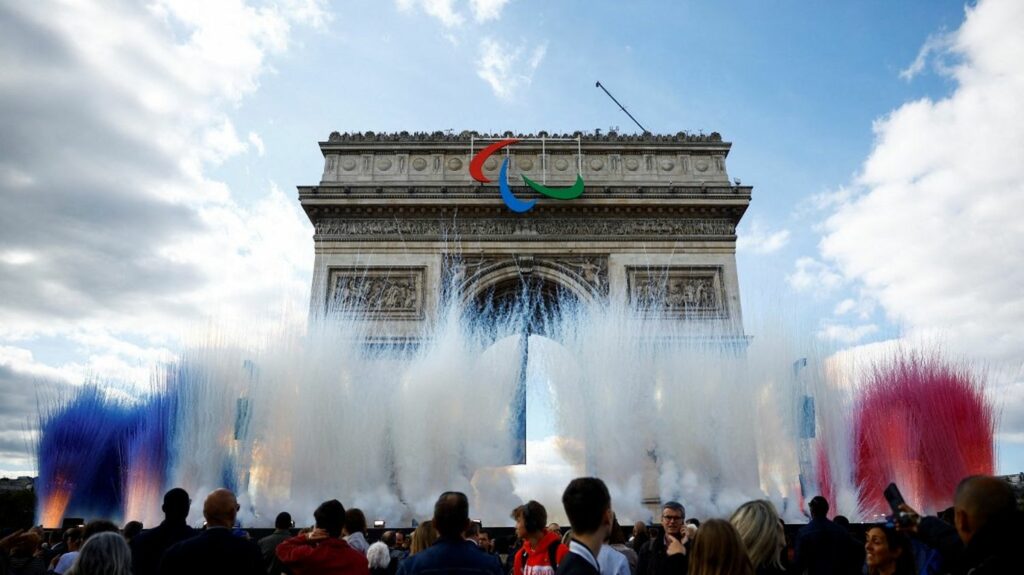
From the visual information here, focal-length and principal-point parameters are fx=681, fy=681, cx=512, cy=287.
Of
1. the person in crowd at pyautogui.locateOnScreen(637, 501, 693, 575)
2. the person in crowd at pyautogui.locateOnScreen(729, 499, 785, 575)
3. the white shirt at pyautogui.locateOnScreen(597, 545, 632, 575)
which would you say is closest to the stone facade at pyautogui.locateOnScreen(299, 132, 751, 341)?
the person in crowd at pyautogui.locateOnScreen(637, 501, 693, 575)

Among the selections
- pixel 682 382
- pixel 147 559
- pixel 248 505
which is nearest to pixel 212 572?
pixel 147 559

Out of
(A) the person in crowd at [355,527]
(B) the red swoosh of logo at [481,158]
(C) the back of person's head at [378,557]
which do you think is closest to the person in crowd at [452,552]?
(A) the person in crowd at [355,527]

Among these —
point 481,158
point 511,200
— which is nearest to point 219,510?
point 511,200

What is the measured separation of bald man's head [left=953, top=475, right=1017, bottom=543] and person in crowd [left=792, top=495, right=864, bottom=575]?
2.73 metres

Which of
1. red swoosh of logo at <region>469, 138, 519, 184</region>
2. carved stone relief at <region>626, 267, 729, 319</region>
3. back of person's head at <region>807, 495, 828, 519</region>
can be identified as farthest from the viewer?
red swoosh of logo at <region>469, 138, 519, 184</region>

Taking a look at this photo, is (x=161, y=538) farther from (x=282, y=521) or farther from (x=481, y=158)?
(x=481, y=158)

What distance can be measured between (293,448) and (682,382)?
10.8m

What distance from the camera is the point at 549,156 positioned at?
25125 millimetres

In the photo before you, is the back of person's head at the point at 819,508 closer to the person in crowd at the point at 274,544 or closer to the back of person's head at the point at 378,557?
the back of person's head at the point at 378,557

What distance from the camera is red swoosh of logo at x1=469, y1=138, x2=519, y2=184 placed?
24.2 metres

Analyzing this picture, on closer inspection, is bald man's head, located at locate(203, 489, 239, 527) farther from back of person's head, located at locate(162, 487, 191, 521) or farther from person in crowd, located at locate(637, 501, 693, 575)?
person in crowd, located at locate(637, 501, 693, 575)

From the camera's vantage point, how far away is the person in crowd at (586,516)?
2.83m

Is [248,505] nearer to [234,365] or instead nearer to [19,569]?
[234,365]

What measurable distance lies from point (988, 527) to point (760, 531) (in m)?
1.00
